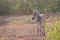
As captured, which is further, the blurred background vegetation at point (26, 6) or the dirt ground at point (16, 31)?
the blurred background vegetation at point (26, 6)

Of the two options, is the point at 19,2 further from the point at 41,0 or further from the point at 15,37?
the point at 15,37

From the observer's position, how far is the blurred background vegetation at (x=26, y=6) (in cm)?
1544

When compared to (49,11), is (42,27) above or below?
above

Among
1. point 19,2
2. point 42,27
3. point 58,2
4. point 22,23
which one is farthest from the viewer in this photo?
point 19,2

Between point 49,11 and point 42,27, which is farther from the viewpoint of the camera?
point 49,11

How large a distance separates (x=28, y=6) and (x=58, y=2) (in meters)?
2.16

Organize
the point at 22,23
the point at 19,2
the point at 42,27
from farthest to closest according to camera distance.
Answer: the point at 19,2
the point at 22,23
the point at 42,27

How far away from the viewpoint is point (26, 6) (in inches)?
640

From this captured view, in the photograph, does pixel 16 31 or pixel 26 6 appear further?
pixel 26 6

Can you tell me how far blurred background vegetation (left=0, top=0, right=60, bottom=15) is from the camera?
15.4 m

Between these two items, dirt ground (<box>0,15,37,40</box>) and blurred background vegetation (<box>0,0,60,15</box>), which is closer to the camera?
dirt ground (<box>0,15,37,40</box>)

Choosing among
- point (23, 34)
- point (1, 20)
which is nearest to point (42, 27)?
point (23, 34)

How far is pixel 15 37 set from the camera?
30.9ft

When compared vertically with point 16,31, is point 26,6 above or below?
below
